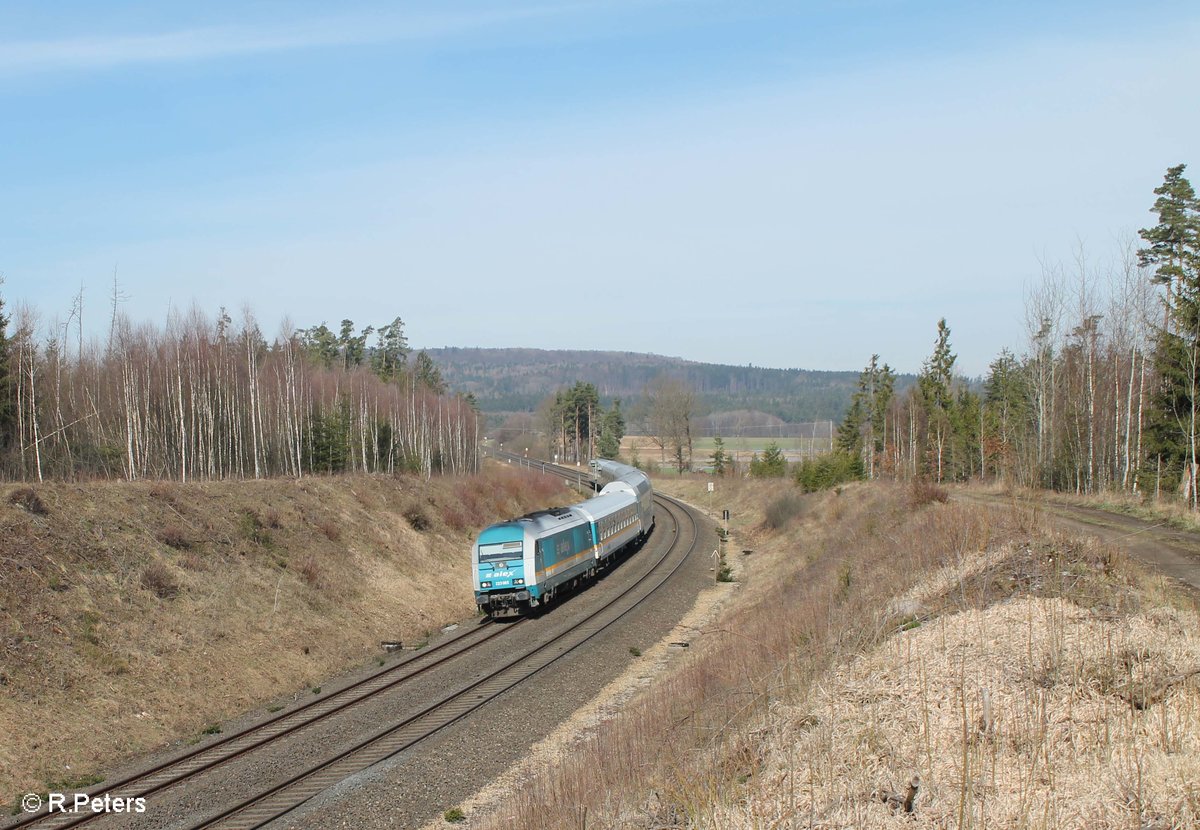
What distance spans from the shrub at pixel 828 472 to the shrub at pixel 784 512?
206 cm

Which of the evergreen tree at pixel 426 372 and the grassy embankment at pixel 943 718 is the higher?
the evergreen tree at pixel 426 372

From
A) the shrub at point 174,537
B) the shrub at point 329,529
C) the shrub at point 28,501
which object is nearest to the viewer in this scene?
the shrub at point 28,501

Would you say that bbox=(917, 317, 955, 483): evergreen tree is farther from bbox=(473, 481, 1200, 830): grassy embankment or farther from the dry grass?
bbox=(473, 481, 1200, 830): grassy embankment

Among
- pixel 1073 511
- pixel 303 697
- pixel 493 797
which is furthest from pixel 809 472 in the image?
pixel 493 797

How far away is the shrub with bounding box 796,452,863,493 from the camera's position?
2040 inches

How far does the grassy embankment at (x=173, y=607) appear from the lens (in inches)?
619

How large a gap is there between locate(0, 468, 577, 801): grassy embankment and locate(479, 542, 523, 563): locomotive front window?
3108 millimetres

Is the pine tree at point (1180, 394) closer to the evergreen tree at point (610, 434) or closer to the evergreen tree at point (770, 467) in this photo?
the evergreen tree at point (770, 467)

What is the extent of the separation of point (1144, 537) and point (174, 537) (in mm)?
25466

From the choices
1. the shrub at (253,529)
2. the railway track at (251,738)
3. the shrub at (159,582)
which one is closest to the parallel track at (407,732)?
the railway track at (251,738)

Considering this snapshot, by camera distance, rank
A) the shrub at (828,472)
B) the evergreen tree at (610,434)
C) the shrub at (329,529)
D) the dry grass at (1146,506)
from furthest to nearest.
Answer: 1. the evergreen tree at (610,434)
2. the shrub at (828,472)
3. the shrub at (329,529)
4. the dry grass at (1146,506)

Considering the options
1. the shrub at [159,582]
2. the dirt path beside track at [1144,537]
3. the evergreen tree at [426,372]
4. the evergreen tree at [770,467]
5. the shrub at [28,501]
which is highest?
the evergreen tree at [426,372]

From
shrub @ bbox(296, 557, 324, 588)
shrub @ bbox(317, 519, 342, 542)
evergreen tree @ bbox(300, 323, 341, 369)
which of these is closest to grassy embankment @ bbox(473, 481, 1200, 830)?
shrub @ bbox(296, 557, 324, 588)

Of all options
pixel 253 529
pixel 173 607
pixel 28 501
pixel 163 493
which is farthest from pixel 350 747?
pixel 163 493
